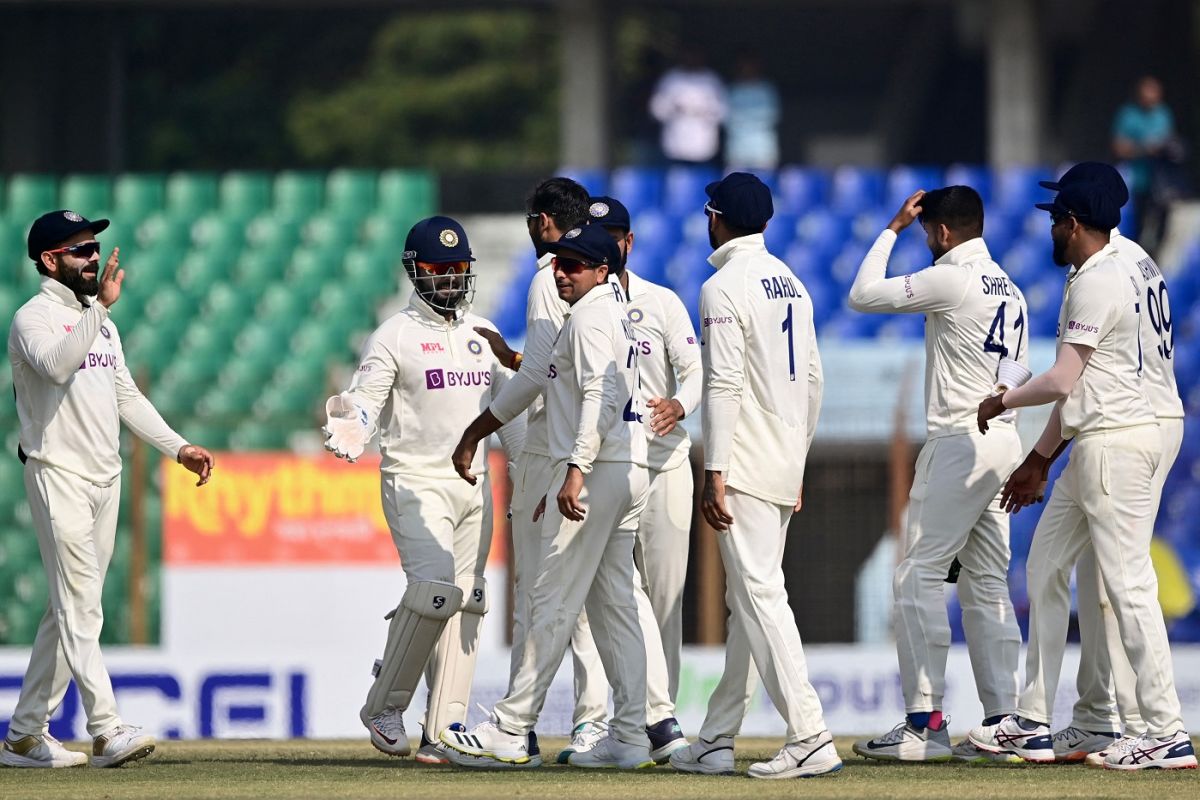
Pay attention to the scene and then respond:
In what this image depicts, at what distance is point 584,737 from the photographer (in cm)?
791

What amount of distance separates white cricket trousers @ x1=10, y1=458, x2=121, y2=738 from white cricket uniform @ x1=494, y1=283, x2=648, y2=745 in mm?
1639

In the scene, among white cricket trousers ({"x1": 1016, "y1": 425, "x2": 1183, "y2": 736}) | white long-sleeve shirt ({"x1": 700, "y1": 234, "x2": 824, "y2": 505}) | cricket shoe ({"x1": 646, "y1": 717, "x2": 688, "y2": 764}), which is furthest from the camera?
cricket shoe ({"x1": 646, "y1": 717, "x2": 688, "y2": 764})

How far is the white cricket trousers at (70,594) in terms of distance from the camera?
7.57 m

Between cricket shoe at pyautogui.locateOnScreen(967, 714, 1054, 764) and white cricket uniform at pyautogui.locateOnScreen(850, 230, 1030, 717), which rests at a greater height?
white cricket uniform at pyautogui.locateOnScreen(850, 230, 1030, 717)

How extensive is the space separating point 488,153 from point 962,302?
94.4ft

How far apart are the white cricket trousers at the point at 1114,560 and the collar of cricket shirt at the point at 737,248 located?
1.47 metres

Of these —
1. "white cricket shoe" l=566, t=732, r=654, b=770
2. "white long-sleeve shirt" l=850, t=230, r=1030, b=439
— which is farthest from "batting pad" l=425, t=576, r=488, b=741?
"white long-sleeve shirt" l=850, t=230, r=1030, b=439

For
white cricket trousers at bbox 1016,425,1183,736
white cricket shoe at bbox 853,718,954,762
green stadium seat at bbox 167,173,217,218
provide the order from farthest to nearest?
green stadium seat at bbox 167,173,217,218 < white cricket shoe at bbox 853,718,954,762 < white cricket trousers at bbox 1016,425,1183,736

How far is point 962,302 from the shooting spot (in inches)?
301

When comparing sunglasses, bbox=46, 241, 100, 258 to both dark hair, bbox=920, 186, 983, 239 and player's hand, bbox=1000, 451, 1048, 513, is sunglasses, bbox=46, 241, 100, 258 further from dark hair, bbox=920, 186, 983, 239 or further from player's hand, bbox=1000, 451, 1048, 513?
player's hand, bbox=1000, 451, 1048, 513

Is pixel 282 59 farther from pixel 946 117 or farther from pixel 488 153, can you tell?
pixel 946 117

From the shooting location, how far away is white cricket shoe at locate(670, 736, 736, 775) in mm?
7297

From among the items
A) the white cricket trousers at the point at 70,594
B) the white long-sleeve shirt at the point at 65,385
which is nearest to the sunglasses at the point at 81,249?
the white long-sleeve shirt at the point at 65,385

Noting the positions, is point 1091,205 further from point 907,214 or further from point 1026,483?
point 1026,483
